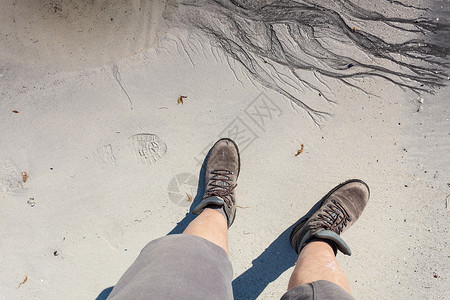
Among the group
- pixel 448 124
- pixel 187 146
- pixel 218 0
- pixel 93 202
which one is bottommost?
pixel 93 202

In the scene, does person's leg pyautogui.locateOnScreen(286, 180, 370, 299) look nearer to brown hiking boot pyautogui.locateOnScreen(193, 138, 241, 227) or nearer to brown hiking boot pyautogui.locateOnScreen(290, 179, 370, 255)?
brown hiking boot pyautogui.locateOnScreen(290, 179, 370, 255)

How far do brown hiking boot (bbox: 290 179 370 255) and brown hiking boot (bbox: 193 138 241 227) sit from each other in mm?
514

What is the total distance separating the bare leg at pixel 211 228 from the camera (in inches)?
71.0

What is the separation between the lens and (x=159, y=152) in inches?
86.8

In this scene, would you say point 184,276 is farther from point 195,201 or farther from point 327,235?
point 327,235

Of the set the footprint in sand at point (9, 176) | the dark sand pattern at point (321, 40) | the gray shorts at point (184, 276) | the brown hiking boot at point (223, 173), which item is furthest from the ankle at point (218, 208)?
the footprint in sand at point (9, 176)

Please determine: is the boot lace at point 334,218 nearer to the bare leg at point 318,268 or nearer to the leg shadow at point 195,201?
the bare leg at point 318,268

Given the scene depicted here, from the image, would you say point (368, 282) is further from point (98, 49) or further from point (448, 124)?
point (98, 49)

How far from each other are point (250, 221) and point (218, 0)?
180cm

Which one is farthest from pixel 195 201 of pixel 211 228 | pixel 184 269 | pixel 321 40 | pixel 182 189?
pixel 321 40

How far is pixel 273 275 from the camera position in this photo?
2.16 meters

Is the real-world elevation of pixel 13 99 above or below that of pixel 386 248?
above

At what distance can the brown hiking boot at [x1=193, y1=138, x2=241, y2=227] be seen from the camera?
6.85 feet

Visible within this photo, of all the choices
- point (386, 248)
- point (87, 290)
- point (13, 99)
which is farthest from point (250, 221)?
point (13, 99)
